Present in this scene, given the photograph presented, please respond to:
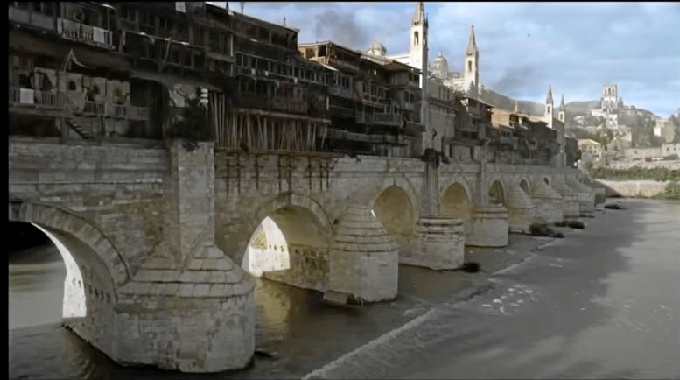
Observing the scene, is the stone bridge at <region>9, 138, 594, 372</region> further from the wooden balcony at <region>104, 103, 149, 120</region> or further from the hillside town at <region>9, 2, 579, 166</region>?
the wooden balcony at <region>104, 103, 149, 120</region>

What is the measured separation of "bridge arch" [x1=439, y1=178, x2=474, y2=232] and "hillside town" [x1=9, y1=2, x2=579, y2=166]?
18.0 feet

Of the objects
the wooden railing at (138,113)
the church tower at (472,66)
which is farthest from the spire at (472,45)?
the wooden railing at (138,113)

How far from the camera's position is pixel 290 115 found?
17438 millimetres

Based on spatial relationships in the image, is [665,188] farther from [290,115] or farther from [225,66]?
[225,66]

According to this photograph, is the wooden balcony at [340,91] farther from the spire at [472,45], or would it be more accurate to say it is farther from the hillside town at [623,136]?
the spire at [472,45]

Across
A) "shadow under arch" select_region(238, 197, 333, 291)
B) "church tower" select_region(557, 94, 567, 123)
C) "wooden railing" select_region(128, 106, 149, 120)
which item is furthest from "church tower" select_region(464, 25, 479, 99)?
"wooden railing" select_region(128, 106, 149, 120)

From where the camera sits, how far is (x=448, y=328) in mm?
15953

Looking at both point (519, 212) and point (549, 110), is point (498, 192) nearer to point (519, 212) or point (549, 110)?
point (519, 212)

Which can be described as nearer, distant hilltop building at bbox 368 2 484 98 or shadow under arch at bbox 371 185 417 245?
shadow under arch at bbox 371 185 417 245

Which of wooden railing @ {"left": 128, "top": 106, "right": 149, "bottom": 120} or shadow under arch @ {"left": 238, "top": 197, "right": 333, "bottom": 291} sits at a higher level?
wooden railing @ {"left": 128, "top": 106, "right": 149, "bottom": 120}

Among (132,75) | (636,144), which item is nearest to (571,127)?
(636,144)

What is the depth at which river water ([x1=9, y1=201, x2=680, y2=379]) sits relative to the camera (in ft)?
41.3

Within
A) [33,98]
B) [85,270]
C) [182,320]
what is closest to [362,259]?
[182,320]

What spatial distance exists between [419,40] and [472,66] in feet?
103
